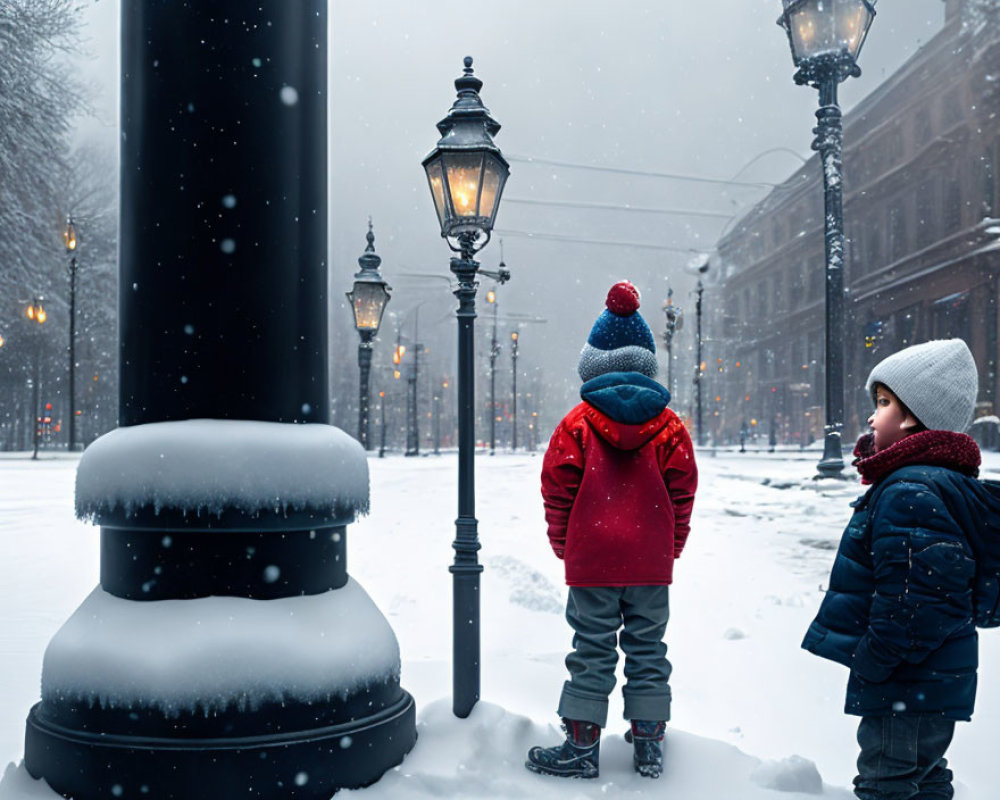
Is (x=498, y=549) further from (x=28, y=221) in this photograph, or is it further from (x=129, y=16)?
(x=28, y=221)

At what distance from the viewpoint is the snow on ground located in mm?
3568

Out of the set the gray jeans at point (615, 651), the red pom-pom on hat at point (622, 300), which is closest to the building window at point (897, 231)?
the red pom-pom on hat at point (622, 300)

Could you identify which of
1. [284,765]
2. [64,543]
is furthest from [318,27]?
[64,543]

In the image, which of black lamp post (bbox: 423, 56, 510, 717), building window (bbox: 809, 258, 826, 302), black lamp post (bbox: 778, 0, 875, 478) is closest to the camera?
black lamp post (bbox: 423, 56, 510, 717)

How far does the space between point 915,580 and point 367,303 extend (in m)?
16.5

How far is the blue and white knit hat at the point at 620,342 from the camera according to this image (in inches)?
153

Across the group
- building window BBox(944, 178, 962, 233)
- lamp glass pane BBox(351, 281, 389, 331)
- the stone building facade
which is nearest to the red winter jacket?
lamp glass pane BBox(351, 281, 389, 331)

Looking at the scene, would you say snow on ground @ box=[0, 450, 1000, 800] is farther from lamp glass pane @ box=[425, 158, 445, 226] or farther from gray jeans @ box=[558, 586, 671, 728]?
lamp glass pane @ box=[425, 158, 445, 226]

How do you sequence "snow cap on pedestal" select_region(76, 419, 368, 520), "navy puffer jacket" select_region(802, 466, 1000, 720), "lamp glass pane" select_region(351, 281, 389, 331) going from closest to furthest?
"navy puffer jacket" select_region(802, 466, 1000, 720) → "snow cap on pedestal" select_region(76, 419, 368, 520) → "lamp glass pane" select_region(351, 281, 389, 331)

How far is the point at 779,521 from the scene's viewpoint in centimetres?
1095

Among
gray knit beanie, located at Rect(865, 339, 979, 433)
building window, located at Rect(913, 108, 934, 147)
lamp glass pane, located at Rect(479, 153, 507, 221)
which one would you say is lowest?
gray knit beanie, located at Rect(865, 339, 979, 433)

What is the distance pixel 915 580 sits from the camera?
104 inches

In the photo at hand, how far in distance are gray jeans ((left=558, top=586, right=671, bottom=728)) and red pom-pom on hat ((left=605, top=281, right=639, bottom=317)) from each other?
3.77ft

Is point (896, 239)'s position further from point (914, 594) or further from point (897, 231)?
point (914, 594)
